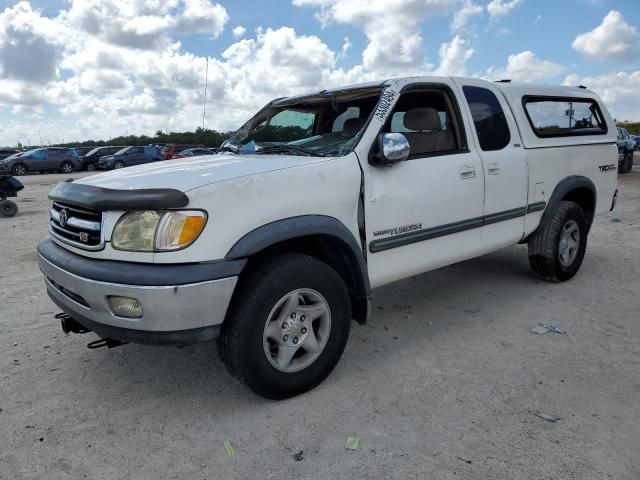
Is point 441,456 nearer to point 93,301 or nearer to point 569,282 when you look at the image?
point 93,301

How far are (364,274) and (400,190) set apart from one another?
618mm

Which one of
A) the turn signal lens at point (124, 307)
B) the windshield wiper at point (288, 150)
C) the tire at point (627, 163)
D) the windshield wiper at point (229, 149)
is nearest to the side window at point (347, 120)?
the windshield wiper at point (288, 150)

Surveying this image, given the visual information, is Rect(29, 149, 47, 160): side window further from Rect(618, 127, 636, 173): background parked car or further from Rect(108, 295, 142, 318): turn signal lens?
Rect(108, 295, 142, 318): turn signal lens

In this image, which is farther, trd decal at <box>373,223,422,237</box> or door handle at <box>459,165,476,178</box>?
door handle at <box>459,165,476,178</box>

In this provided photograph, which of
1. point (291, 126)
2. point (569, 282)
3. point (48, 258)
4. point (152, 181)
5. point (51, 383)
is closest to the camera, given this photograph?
point (152, 181)

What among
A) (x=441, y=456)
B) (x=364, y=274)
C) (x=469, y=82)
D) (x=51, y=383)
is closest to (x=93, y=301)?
(x=51, y=383)

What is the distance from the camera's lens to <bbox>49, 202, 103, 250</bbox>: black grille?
2605 mm

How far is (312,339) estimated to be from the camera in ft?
9.60

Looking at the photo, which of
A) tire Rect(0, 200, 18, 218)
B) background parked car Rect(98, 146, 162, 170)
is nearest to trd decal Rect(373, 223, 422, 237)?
tire Rect(0, 200, 18, 218)

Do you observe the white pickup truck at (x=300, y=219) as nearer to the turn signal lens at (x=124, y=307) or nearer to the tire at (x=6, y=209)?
the turn signal lens at (x=124, y=307)

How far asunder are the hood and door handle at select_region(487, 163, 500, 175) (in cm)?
154

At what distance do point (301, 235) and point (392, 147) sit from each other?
81 centimetres

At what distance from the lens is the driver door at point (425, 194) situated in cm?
Result: 320

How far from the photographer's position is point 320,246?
308cm
